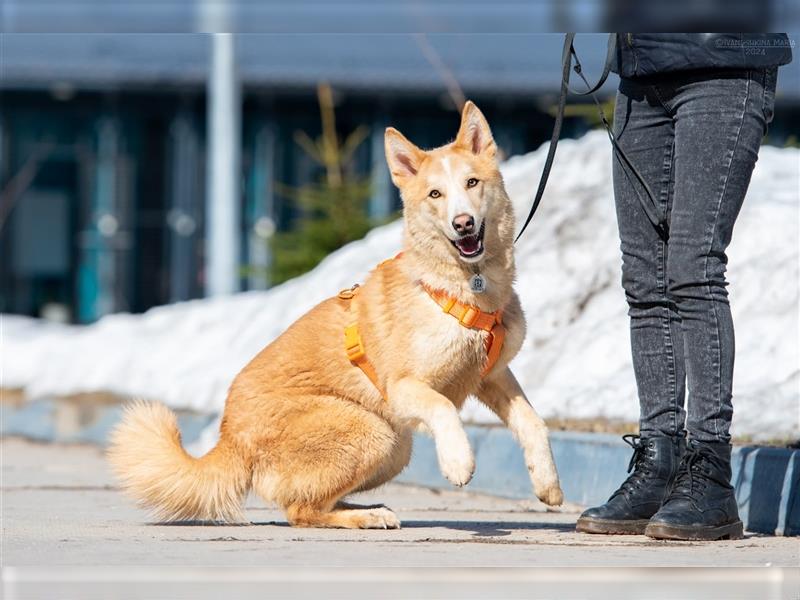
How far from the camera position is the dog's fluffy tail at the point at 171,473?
17.3ft

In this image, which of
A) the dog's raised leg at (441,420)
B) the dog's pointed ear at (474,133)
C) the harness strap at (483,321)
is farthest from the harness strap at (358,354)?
the dog's pointed ear at (474,133)

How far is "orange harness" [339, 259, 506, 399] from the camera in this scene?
5223 mm

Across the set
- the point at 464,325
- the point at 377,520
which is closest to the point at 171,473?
the point at 377,520

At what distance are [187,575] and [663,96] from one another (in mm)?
2570

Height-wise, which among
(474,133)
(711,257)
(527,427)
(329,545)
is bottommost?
(329,545)

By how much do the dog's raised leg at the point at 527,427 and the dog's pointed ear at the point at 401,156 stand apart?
94cm

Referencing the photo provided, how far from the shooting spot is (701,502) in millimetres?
4859

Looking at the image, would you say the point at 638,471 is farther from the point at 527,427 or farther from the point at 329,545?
the point at 329,545

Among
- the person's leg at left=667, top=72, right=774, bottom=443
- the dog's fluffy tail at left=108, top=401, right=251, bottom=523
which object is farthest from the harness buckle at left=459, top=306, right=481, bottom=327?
the dog's fluffy tail at left=108, top=401, right=251, bottom=523

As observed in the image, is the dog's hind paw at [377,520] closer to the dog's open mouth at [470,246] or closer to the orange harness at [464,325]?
the orange harness at [464,325]

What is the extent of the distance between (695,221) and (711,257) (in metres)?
0.14

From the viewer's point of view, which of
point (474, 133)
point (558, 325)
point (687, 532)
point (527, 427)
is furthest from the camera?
point (558, 325)

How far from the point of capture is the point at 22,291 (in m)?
25.7

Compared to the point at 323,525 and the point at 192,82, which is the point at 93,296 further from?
the point at 323,525
